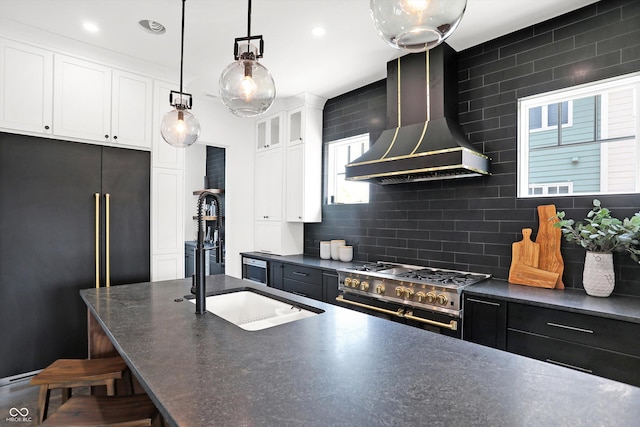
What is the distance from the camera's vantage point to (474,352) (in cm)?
119

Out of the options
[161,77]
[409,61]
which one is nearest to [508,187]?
[409,61]

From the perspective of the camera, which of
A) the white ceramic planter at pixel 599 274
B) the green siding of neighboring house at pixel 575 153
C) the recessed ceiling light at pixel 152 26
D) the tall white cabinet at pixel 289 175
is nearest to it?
the white ceramic planter at pixel 599 274

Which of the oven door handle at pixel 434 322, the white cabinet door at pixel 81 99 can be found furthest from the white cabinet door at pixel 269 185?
the oven door handle at pixel 434 322

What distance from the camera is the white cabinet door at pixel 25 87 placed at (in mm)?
2617

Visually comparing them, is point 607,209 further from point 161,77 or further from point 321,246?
point 161,77

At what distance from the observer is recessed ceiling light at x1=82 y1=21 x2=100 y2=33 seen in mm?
2599

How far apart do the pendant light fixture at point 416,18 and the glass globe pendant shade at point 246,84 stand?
713 millimetres

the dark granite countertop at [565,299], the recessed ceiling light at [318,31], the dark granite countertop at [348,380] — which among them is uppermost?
the recessed ceiling light at [318,31]

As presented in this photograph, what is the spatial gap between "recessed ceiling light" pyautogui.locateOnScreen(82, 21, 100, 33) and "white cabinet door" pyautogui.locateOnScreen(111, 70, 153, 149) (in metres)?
0.47

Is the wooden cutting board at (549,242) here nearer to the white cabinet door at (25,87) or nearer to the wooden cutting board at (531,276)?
the wooden cutting board at (531,276)

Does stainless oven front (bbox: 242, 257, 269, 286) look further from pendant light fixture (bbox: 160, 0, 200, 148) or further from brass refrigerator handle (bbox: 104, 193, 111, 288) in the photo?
pendant light fixture (bbox: 160, 0, 200, 148)

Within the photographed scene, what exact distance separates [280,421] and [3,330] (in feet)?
9.66

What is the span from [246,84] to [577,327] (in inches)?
84.3

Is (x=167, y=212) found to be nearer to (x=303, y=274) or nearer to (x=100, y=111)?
(x=100, y=111)
